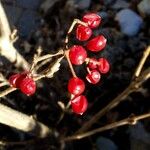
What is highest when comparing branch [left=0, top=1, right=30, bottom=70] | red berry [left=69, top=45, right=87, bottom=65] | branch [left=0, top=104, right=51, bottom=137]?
red berry [left=69, top=45, right=87, bottom=65]

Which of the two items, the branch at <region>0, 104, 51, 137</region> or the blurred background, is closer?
the branch at <region>0, 104, 51, 137</region>

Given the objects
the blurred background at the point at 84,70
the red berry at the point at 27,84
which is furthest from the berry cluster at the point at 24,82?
the blurred background at the point at 84,70

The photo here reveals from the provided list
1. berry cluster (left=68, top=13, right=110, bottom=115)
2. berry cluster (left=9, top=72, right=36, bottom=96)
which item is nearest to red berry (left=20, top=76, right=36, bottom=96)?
berry cluster (left=9, top=72, right=36, bottom=96)

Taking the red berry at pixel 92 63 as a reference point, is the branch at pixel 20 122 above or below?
below

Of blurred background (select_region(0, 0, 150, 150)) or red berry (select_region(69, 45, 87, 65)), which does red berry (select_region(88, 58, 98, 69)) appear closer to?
red berry (select_region(69, 45, 87, 65))

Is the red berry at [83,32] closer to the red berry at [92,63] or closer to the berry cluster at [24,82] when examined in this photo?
the red berry at [92,63]

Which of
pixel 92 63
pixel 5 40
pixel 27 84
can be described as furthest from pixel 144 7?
pixel 27 84
